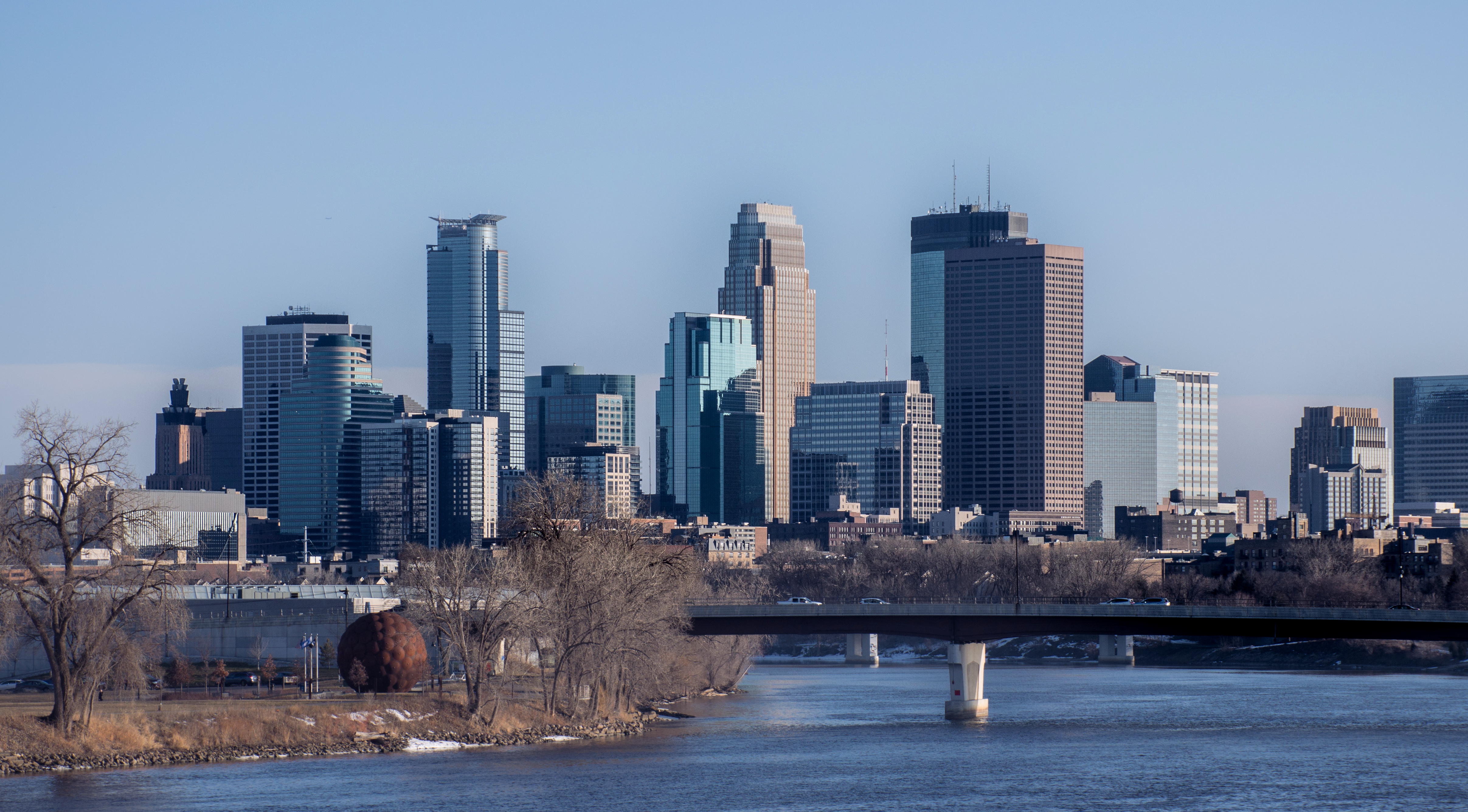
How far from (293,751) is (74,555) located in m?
15.9

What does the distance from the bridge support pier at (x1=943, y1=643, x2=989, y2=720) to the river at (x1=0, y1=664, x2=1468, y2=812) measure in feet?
5.70

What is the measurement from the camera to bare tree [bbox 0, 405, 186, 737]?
80938 mm

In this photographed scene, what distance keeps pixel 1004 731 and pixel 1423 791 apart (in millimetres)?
32054

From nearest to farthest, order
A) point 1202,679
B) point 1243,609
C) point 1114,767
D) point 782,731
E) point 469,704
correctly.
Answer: point 1114,767
point 469,704
point 782,731
point 1243,609
point 1202,679

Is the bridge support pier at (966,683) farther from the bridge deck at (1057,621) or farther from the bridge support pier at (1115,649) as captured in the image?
the bridge support pier at (1115,649)

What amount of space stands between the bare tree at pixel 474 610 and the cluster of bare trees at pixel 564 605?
0.08 metres

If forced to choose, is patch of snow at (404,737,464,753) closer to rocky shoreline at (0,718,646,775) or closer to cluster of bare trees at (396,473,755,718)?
rocky shoreline at (0,718,646,775)

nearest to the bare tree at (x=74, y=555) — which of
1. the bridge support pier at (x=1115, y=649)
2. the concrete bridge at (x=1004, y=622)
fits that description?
the concrete bridge at (x=1004, y=622)

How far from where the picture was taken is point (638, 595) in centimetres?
10325

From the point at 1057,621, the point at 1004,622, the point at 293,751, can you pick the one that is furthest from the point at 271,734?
the point at 1057,621

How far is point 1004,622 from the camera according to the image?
403 ft

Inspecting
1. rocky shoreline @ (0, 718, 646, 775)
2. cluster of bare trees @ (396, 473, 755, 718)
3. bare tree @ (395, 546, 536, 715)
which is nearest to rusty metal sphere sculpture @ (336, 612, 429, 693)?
bare tree @ (395, 546, 536, 715)

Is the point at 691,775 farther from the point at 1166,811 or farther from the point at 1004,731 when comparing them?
the point at 1004,731

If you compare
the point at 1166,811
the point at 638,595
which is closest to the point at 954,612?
the point at 638,595
